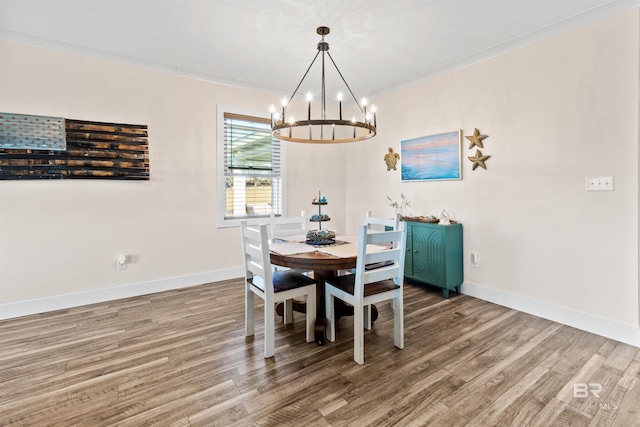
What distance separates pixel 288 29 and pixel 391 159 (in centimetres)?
221

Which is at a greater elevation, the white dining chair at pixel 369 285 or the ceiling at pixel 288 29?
the ceiling at pixel 288 29

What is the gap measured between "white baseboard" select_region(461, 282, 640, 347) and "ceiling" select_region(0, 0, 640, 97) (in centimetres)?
242

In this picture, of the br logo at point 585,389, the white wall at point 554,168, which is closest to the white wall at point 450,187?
the white wall at point 554,168

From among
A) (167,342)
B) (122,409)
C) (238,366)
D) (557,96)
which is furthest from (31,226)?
(557,96)

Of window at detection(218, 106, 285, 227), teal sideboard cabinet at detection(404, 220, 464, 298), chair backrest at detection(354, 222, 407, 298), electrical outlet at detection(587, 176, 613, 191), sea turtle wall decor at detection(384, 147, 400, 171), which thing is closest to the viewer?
chair backrest at detection(354, 222, 407, 298)

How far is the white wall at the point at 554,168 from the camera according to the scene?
239 cm

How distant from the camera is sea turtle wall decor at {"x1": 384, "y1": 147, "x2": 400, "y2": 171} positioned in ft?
13.9

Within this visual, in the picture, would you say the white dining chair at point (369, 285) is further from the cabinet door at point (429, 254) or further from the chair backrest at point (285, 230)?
the cabinet door at point (429, 254)

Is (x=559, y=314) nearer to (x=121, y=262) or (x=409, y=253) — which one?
(x=409, y=253)

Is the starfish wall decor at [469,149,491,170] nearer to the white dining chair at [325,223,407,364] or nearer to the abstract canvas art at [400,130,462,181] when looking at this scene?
the abstract canvas art at [400,130,462,181]

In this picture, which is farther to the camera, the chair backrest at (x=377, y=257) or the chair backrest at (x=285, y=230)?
the chair backrest at (x=285, y=230)

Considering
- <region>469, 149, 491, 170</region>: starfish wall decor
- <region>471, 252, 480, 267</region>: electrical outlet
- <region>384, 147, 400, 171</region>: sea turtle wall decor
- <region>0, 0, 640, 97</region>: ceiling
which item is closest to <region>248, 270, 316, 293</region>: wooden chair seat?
<region>471, 252, 480, 267</region>: electrical outlet

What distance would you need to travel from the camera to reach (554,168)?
2.75 metres

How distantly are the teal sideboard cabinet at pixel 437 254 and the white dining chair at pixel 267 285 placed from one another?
1.66 metres
